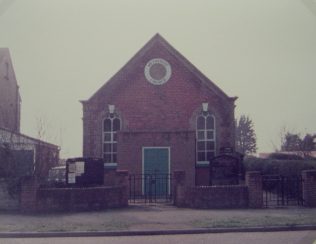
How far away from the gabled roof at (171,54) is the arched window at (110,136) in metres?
1.47

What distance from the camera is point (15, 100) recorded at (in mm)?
42844

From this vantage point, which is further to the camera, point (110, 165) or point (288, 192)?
point (110, 165)

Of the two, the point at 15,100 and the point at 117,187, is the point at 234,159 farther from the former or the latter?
the point at 15,100

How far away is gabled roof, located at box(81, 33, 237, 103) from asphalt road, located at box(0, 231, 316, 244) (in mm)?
13259

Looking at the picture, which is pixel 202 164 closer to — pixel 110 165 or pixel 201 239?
pixel 110 165

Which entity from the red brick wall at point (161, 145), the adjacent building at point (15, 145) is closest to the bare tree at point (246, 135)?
the adjacent building at point (15, 145)

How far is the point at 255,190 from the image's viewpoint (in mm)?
17469

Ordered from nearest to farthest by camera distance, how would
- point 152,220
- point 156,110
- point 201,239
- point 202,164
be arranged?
point 201,239
point 152,220
point 202,164
point 156,110

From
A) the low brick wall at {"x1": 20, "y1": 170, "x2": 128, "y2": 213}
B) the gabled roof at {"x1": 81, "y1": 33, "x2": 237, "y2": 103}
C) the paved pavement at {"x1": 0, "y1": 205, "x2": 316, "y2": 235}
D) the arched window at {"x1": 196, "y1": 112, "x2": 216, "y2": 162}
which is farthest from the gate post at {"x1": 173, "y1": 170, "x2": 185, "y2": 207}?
the gabled roof at {"x1": 81, "y1": 33, "x2": 237, "y2": 103}

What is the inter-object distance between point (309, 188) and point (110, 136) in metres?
10.9

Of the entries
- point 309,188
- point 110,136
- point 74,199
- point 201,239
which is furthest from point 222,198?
point 110,136

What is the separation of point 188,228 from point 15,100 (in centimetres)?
3320

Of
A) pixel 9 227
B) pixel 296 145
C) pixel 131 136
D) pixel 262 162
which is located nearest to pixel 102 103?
pixel 131 136

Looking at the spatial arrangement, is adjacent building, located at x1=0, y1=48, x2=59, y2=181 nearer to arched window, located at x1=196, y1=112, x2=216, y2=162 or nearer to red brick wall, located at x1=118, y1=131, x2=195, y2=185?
red brick wall, located at x1=118, y1=131, x2=195, y2=185
